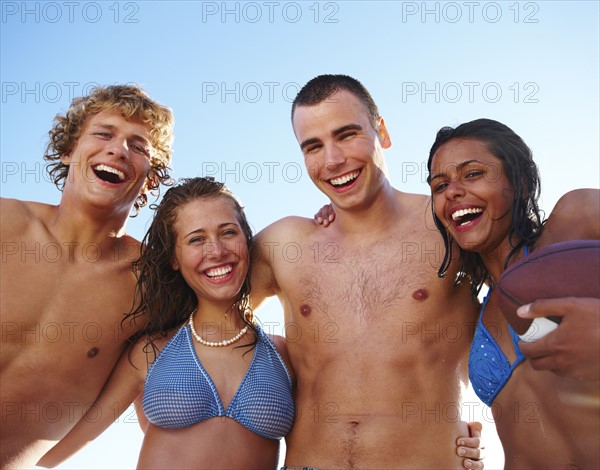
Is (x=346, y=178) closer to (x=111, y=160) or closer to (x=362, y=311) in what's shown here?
(x=362, y=311)

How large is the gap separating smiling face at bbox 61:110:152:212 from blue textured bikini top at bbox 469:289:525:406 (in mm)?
2783

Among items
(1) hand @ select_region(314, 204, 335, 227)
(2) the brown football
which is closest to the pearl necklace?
(1) hand @ select_region(314, 204, 335, 227)

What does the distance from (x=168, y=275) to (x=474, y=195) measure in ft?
7.55

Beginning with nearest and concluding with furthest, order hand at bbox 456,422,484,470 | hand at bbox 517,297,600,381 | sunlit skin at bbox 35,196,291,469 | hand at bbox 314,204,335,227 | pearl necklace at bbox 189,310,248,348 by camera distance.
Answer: hand at bbox 517,297,600,381, sunlit skin at bbox 35,196,291,469, hand at bbox 456,422,484,470, pearl necklace at bbox 189,310,248,348, hand at bbox 314,204,335,227

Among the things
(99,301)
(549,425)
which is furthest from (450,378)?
(99,301)

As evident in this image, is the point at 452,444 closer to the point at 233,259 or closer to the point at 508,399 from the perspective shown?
the point at 508,399

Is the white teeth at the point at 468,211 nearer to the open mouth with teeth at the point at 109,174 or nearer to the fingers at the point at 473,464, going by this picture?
the fingers at the point at 473,464

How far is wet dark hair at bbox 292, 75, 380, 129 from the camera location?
4875 mm

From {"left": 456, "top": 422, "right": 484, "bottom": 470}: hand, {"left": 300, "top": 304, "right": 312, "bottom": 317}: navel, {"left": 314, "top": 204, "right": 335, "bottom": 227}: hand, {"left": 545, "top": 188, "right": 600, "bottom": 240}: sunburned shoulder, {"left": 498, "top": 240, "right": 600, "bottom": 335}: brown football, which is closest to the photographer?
{"left": 498, "top": 240, "right": 600, "bottom": 335}: brown football

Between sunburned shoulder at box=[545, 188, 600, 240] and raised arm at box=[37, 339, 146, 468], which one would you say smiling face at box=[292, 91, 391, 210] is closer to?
sunburned shoulder at box=[545, 188, 600, 240]

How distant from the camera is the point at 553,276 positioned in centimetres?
309

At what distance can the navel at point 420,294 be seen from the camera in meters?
4.46

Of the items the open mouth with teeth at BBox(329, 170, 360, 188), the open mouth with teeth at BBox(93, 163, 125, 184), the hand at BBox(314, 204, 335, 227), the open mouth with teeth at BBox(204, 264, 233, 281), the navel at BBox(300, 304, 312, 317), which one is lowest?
the navel at BBox(300, 304, 312, 317)

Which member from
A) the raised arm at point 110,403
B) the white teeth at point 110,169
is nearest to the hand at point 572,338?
the raised arm at point 110,403
